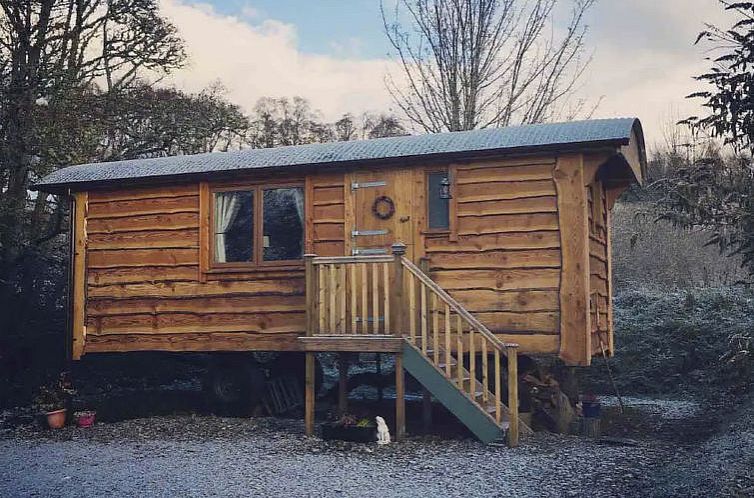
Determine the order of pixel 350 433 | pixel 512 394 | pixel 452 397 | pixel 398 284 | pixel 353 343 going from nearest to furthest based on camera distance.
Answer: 1. pixel 512 394
2. pixel 452 397
3. pixel 350 433
4. pixel 398 284
5. pixel 353 343

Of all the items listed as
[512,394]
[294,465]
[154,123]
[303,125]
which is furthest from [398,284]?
[303,125]

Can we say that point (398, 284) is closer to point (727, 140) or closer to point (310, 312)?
point (310, 312)

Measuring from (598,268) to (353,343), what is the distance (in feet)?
11.6

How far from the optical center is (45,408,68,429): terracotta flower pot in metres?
9.45

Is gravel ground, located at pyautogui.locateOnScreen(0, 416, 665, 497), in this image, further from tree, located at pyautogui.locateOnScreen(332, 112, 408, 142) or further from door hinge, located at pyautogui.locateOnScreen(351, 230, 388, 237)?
tree, located at pyautogui.locateOnScreen(332, 112, 408, 142)

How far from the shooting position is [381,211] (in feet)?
30.5

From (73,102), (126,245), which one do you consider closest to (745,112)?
(126,245)

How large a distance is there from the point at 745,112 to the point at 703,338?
5.42 m

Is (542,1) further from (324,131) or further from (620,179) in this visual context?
(324,131)

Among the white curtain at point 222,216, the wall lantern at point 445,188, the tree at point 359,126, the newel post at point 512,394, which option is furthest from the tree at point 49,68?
the tree at point 359,126

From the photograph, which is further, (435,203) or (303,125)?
(303,125)

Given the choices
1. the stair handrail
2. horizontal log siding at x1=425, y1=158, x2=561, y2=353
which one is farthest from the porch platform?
horizontal log siding at x1=425, y1=158, x2=561, y2=353

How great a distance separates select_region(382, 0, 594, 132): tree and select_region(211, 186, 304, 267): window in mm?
8561

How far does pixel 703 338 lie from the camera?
13617 millimetres
